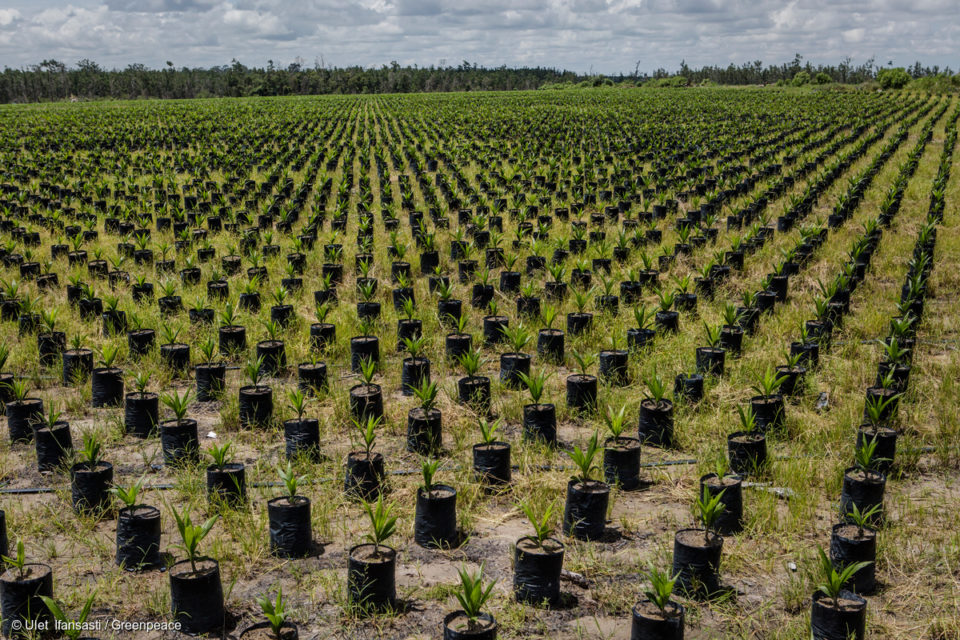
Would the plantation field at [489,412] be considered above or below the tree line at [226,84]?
below

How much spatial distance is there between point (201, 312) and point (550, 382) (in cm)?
317

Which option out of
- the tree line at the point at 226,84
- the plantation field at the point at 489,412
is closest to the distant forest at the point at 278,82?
the tree line at the point at 226,84

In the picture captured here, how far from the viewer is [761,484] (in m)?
4.20

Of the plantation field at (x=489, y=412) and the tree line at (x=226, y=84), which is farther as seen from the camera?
the tree line at (x=226, y=84)

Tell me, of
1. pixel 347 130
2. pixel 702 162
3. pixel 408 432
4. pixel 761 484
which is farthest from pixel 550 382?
pixel 347 130

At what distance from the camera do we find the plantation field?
→ 3330 millimetres

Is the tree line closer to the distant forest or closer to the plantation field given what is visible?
the distant forest

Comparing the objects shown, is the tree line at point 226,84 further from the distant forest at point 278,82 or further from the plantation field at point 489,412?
→ the plantation field at point 489,412

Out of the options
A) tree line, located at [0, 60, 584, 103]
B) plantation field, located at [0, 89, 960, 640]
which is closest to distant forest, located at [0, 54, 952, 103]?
tree line, located at [0, 60, 584, 103]

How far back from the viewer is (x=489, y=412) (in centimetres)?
529

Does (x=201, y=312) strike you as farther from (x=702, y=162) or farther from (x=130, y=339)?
Answer: (x=702, y=162)

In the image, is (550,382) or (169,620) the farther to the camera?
(550,382)

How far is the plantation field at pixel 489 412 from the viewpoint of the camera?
3.33m

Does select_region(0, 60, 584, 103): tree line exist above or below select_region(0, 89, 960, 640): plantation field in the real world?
above
